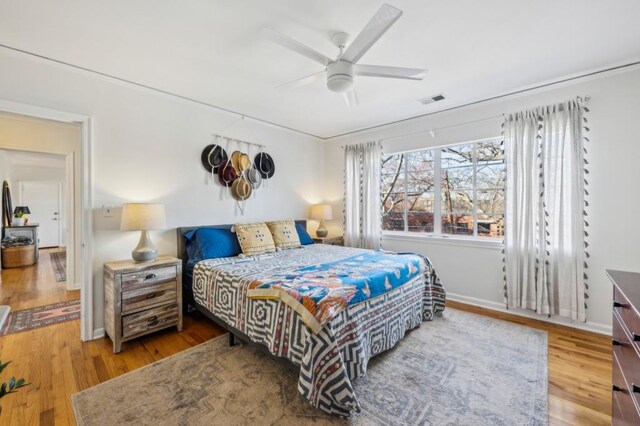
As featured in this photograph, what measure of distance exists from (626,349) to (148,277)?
3310 mm

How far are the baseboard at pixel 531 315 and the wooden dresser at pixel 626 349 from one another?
5.70 ft

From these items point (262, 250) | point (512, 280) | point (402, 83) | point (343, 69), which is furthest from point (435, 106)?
point (262, 250)

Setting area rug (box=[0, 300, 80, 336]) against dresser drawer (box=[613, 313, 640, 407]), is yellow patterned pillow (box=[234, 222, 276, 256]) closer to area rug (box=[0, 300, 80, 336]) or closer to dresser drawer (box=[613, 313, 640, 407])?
area rug (box=[0, 300, 80, 336])

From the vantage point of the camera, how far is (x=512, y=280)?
126 inches

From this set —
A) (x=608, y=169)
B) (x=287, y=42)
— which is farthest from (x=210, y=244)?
(x=608, y=169)

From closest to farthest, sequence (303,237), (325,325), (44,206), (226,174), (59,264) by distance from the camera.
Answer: (325,325) → (226,174) → (303,237) → (59,264) → (44,206)

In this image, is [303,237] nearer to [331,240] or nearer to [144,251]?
[331,240]

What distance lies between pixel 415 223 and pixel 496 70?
2.14 m

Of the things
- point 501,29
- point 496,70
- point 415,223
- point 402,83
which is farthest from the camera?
point 415,223

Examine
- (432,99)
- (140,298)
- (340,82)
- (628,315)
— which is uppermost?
(432,99)

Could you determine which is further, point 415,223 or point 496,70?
point 415,223

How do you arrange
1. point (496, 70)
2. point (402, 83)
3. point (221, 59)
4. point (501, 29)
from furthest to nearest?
point (402, 83) < point (496, 70) < point (221, 59) < point (501, 29)

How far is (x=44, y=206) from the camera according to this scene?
805cm

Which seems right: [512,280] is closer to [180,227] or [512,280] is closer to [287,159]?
[287,159]
